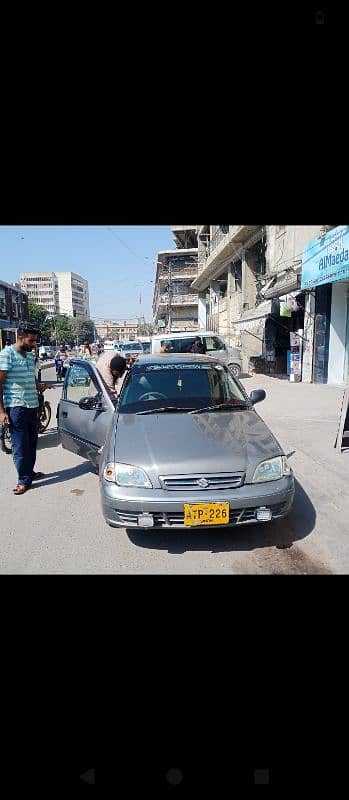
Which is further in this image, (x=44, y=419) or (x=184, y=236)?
(x=184, y=236)

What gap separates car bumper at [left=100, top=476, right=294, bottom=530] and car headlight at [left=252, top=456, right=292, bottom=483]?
5 centimetres

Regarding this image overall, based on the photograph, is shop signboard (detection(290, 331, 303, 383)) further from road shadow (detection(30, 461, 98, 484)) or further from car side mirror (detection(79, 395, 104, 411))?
car side mirror (detection(79, 395, 104, 411))

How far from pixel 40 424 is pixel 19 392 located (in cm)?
371

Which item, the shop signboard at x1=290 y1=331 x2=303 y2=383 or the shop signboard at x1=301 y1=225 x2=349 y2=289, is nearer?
the shop signboard at x1=301 y1=225 x2=349 y2=289

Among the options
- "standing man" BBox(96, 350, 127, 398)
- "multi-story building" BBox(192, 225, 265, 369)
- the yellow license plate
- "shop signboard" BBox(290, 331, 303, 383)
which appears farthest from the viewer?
"multi-story building" BBox(192, 225, 265, 369)

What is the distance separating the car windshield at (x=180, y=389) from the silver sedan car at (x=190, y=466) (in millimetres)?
17

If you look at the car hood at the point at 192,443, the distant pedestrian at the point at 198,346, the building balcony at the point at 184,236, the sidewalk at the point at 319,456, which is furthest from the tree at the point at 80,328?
the car hood at the point at 192,443

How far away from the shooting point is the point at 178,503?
118 inches

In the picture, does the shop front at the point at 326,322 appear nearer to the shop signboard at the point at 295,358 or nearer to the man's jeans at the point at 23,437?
the shop signboard at the point at 295,358

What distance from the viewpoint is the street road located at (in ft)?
10.4

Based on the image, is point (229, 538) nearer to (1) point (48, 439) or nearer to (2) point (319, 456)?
(2) point (319, 456)

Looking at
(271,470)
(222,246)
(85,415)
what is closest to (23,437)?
(85,415)

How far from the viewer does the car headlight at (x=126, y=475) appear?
10.3 feet

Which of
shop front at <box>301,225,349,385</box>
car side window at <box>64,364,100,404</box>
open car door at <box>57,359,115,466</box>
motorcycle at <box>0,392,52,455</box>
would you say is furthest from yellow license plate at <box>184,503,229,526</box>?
shop front at <box>301,225,349,385</box>
